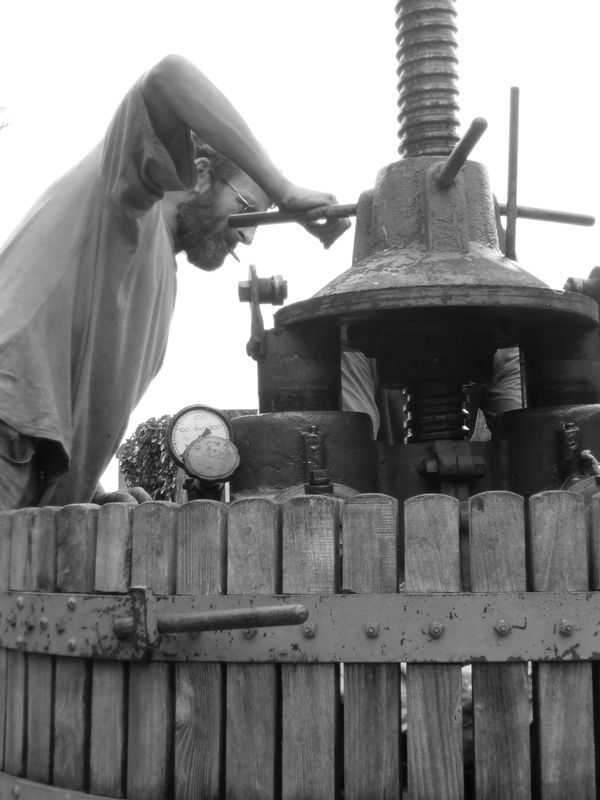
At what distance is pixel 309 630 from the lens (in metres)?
2.39

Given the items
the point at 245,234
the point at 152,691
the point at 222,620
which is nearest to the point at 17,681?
the point at 152,691

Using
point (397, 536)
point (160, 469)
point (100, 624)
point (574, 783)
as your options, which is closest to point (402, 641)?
point (397, 536)

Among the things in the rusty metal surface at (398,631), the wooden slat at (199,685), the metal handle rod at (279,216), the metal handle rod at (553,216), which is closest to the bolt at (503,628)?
the rusty metal surface at (398,631)

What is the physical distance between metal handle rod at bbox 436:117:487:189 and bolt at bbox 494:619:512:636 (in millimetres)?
1449

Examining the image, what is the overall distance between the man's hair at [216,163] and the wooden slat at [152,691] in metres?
1.84

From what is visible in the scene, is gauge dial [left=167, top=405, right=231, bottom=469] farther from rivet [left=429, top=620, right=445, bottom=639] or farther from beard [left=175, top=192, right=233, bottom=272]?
rivet [left=429, top=620, right=445, bottom=639]

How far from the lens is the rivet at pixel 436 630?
2342 mm

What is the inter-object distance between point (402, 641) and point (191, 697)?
1.78 feet

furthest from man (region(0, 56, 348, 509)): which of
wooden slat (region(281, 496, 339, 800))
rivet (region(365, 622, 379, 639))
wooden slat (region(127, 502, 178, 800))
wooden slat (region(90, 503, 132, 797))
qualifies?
rivet (region(365, 622, 379, 639))

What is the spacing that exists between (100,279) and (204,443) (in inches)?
26.1

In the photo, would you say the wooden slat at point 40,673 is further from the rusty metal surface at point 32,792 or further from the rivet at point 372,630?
the rivet at point 372,630

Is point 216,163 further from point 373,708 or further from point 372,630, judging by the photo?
point 373,708

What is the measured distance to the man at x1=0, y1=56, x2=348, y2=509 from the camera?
3.19m

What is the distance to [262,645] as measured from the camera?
2.43 m
